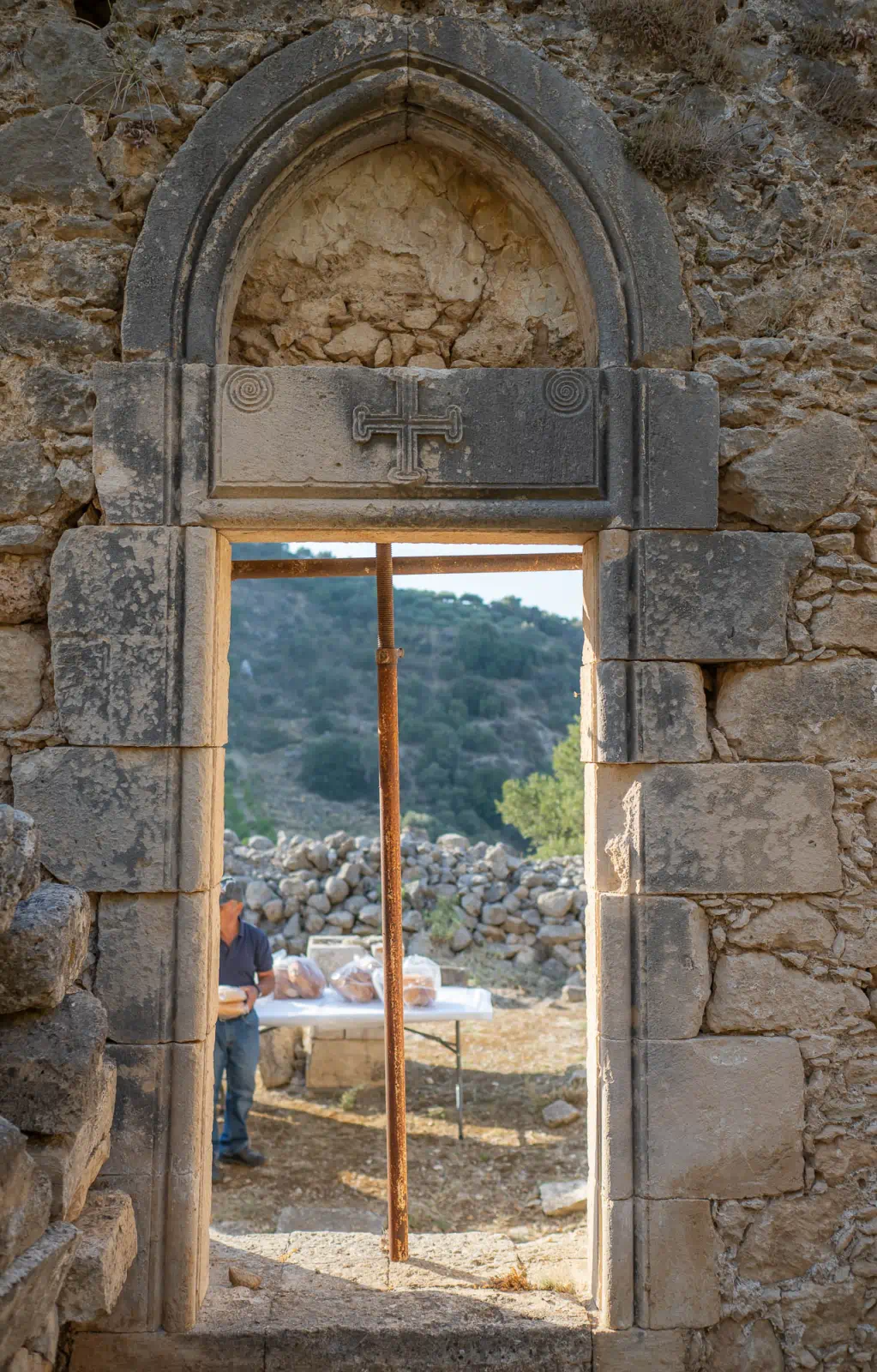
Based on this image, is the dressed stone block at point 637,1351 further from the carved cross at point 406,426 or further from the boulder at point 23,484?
the boulder at point 23,484

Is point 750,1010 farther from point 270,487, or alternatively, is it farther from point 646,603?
point 270,487

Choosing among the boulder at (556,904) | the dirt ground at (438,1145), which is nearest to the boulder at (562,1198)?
the dirt ground at (438,1145)

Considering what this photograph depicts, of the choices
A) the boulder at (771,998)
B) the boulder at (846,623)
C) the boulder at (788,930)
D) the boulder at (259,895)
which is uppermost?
the boulder at (846,623)

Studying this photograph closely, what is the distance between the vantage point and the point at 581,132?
10.4ft

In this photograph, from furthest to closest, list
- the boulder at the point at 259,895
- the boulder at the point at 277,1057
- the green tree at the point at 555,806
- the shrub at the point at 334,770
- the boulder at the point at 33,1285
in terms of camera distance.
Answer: the shrub at the point at 334,770, the green tree at the point at 555,806, the boulder at the point at 259,895, the boulder at the point at 277,1057, the boulder at the point at 33,1285

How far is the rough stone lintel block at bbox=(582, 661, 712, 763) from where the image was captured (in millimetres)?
3047

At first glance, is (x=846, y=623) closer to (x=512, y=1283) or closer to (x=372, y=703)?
(x=512, y=1283)

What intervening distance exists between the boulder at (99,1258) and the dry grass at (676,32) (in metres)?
4.12

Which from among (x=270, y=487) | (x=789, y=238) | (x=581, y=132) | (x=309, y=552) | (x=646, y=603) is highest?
(x=309, y=552)

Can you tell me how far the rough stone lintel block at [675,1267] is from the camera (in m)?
2.92

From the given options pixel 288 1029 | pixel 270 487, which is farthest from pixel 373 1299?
pixel 288 1029

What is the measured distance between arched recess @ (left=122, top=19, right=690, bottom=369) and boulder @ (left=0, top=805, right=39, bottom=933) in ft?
5.36

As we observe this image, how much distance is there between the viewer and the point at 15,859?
2.18 m

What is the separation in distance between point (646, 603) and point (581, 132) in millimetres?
1659
